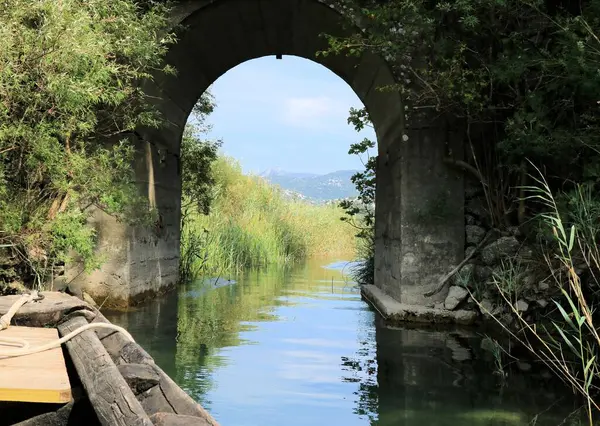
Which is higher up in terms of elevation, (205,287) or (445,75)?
(445,75)

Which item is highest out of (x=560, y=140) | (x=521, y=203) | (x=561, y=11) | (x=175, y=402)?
(x=561, y=11)

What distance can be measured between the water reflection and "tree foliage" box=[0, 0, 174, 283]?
1.30m

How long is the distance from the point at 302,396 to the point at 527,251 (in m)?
3.25

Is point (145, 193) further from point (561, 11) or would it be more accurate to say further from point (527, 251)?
point (561, 11)

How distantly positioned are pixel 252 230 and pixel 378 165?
534 centimetres

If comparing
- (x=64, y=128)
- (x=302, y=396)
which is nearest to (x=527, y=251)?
(x=302, y=396)

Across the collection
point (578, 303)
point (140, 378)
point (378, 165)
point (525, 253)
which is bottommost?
point (140, 378)

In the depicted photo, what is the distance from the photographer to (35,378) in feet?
8.06

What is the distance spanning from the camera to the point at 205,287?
10.7 meters

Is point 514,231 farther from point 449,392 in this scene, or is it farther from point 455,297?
→ point 449,392

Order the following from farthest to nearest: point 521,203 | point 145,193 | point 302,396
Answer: point 145,193 < point 521,203 < point 302,396

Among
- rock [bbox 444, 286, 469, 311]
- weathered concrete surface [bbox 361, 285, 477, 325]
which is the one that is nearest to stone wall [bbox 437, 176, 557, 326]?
rock [bbox 444, 286, 469, 311]

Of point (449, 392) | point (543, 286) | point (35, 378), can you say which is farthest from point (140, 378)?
point (543, 286)

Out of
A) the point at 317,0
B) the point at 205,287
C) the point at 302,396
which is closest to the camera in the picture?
the point at 302,396
